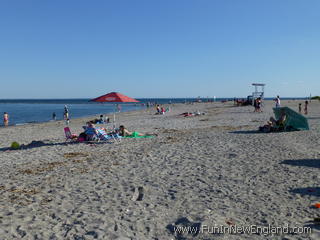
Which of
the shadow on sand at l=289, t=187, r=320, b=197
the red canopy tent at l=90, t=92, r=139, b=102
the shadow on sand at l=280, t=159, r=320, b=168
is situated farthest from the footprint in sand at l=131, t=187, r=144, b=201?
the red canopy tent at l=90, t=92, r=139, b=102

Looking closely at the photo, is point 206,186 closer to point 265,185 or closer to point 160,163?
point 265,185

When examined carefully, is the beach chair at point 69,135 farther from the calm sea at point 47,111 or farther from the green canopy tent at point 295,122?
the calm sea at point 47,111

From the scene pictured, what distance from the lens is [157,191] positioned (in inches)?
233

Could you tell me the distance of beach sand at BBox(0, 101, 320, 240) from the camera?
438cm

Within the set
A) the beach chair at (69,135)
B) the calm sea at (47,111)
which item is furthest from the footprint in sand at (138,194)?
the calm sea at (47,111)

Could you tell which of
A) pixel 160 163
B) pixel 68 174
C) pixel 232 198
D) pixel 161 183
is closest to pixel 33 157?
pixel 68 174

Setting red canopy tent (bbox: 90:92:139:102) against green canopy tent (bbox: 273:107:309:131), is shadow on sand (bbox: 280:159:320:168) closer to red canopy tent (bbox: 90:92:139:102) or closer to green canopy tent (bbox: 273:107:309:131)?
green canopy tent (bbox: 273:107:309:131)

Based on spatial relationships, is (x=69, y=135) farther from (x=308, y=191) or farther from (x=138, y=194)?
(x=308, y=191)

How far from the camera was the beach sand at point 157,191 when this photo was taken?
4375 millimetres

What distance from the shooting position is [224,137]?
12531mm

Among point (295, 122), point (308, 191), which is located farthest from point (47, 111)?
point (308, 191)

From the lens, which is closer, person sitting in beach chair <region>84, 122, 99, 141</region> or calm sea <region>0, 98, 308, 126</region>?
person sitting in beach chair <region>84, 122, 99, 141</region>

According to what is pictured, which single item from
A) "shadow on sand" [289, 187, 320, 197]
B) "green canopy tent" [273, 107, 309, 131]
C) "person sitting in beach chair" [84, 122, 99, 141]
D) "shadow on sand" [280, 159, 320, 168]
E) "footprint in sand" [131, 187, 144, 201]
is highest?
"green canopy tent" [273, 107, 309, 131]

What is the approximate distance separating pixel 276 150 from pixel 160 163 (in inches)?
157
